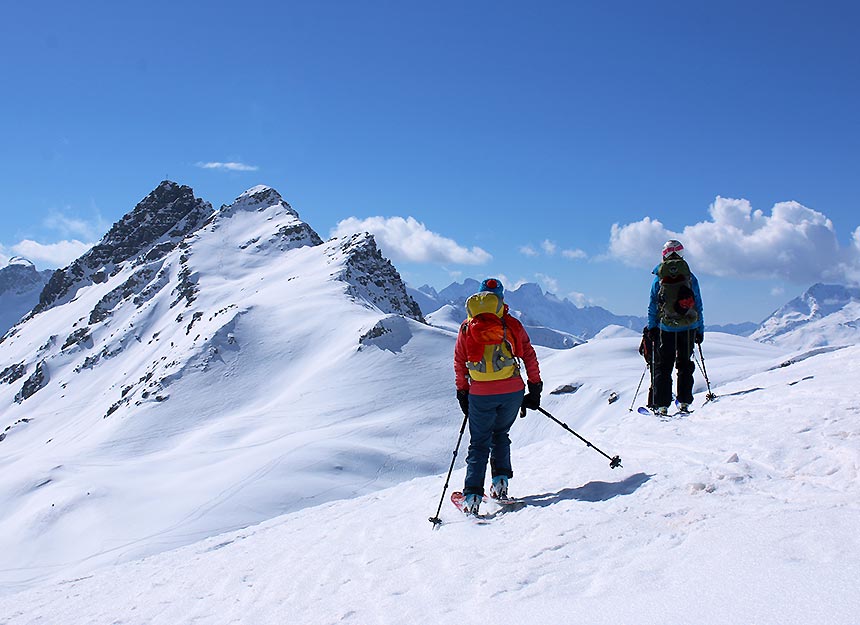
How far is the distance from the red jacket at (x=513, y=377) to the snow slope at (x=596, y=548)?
141 centimetres

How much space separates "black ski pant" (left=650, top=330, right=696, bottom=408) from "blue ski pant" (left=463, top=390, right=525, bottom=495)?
14.7 feet

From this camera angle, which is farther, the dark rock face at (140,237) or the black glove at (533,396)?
the dark rock face at (140,237)

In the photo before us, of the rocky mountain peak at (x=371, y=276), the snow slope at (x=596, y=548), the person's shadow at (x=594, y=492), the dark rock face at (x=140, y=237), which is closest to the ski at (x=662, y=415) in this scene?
the snow slope at (x=596, y=548)

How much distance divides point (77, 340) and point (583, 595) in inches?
4310

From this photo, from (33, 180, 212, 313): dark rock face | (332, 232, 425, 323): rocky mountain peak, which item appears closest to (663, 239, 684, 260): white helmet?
(332, 232, 425, 323): rocky mountain peak

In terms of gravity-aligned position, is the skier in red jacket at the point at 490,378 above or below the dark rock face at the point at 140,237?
below

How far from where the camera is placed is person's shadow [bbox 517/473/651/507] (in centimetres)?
658

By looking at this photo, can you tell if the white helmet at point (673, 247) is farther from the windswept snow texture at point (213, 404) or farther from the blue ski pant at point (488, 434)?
the windswept snow texture at point (213, 404)

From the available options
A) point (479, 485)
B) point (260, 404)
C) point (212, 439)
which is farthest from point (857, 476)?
point (260, 404)

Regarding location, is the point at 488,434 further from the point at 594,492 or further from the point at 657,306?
the point at 657,306

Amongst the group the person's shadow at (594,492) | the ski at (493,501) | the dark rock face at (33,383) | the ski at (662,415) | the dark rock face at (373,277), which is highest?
the dark rock face at (373,277)

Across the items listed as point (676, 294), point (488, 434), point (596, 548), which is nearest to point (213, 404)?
point (676, 294)

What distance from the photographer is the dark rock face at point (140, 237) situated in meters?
140

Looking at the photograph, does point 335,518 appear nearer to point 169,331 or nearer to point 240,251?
point 169,331
